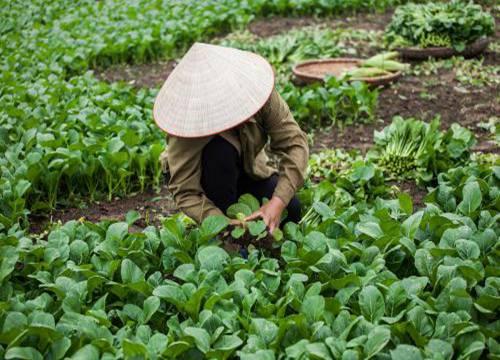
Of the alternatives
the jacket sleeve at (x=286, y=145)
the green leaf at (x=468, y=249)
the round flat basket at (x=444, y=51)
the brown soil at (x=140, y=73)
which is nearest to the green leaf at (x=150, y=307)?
the jacket sleeve at (x=286, y=145)

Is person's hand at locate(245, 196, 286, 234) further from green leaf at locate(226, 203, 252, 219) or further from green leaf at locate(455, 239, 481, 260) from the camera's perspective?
green leaf at locate(455, 239, 481, 260)

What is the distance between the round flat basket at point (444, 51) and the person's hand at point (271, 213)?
15.9ft

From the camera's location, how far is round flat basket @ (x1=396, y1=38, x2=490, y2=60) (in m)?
7.51

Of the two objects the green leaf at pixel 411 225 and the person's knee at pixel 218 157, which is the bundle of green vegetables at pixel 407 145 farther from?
the person's knee at pixel 218 157

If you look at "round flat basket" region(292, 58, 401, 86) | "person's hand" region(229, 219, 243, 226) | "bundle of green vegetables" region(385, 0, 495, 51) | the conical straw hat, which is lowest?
"round flat basket" region(292, 58, 401, 86)

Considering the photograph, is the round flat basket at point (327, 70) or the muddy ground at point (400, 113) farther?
the round flat basket at point (327, 70)

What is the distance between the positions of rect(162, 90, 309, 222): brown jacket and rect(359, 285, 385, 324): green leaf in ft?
2.55

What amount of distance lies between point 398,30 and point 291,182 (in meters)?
5.30

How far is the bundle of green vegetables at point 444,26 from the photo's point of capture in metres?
7.44

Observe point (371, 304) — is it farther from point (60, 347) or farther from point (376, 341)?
point (60, 347)

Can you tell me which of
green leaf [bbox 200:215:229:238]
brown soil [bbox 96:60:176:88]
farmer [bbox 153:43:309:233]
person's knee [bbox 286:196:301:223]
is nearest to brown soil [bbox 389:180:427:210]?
person's knee [bbox 286:196:301:223]

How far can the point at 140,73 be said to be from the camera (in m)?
8.31

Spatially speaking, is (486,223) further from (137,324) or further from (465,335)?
(137,324)

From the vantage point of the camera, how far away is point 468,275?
9.18 feet
